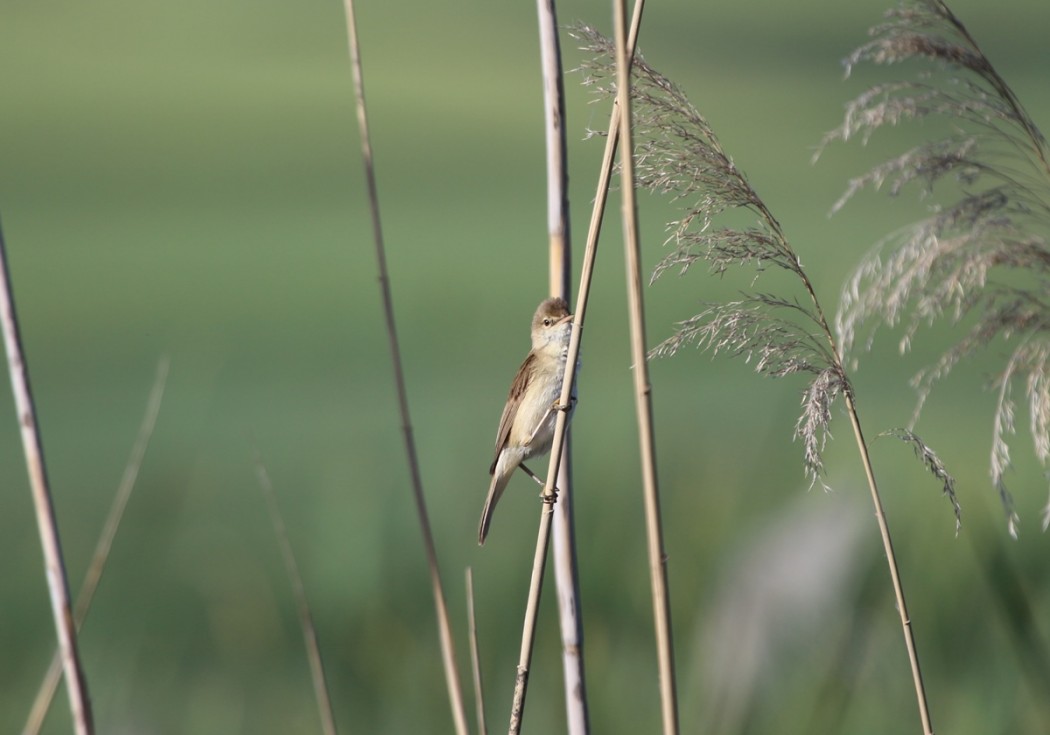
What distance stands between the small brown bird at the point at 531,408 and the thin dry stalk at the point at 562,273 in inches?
18.3

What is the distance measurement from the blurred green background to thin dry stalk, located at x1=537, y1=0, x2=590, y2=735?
8 centimetres

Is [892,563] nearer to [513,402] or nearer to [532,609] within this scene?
[532,609]

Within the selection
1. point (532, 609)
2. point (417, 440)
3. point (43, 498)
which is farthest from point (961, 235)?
point (417, 440)

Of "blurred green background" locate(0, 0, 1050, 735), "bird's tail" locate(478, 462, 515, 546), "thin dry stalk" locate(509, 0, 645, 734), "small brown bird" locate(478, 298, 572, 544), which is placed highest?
"thin dry stalk" locate(509, 0, 645, 734)

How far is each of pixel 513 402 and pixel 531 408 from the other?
4 cm

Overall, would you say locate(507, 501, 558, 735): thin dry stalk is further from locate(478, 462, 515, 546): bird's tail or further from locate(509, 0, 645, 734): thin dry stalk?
locate(478, 462, 515, 546): bird's tail

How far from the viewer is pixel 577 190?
23.9 ft

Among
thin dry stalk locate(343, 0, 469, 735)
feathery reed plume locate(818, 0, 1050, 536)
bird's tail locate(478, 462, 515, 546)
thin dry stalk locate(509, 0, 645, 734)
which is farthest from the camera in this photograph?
bird's tail locate(478, 462, 515, 546)

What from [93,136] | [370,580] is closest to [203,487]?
[370,580]

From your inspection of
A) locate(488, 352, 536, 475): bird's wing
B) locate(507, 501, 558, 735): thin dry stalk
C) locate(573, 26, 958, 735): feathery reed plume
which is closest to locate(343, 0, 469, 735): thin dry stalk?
locate(507, 501, 558, 735): thin dry stalk

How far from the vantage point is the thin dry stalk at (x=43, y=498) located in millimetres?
1288

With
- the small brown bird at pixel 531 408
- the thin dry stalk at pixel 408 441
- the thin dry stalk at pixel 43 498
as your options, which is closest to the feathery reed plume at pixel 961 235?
the thin dry stalk at pixel 408 441

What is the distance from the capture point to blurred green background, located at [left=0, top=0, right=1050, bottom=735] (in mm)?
2607

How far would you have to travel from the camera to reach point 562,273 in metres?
1.49
